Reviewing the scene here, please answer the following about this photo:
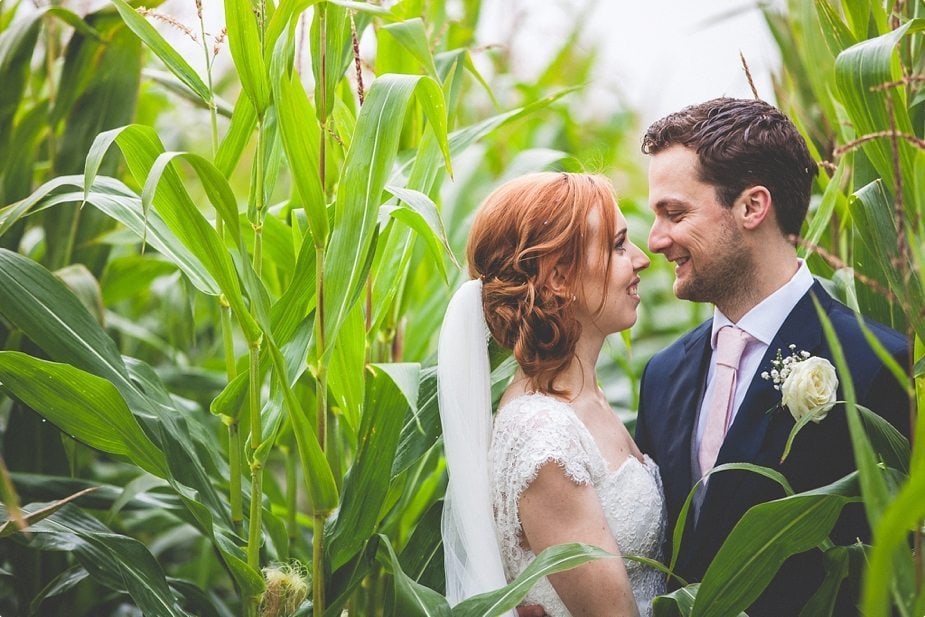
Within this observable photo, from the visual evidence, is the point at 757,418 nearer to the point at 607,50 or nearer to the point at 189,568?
the point at 189,568

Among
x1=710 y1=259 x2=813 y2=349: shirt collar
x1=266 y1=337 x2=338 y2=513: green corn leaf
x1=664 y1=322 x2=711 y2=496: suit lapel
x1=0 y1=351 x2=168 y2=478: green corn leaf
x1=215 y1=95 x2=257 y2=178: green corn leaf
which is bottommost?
x1=664 y1=322 x2=711 y2=496: suit lapel

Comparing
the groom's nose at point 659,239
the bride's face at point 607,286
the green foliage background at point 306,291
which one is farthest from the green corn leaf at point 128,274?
the groom's nose at point 659,239

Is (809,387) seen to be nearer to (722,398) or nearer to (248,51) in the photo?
(722,398)

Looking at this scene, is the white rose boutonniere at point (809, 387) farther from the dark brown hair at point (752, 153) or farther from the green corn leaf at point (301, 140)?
the green corn leaf at point (301, 140)

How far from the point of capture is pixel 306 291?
1322 millimetres

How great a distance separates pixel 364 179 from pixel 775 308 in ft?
2.79

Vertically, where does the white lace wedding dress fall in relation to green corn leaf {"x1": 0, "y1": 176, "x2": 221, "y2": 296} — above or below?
below

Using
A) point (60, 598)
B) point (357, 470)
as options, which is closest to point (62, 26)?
point (60, 598)

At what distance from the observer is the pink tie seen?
5.32 ft

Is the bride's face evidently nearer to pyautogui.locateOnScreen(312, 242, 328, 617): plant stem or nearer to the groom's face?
the groom's face

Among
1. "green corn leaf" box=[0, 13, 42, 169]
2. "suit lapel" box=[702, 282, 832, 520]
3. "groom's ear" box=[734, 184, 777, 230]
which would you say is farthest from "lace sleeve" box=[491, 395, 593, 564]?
"green corn leaf" box=[0, 13, 42, 169]

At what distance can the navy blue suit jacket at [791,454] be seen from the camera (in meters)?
1.43

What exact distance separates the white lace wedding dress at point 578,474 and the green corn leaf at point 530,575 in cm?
29

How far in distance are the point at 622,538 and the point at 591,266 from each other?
1.62ft
